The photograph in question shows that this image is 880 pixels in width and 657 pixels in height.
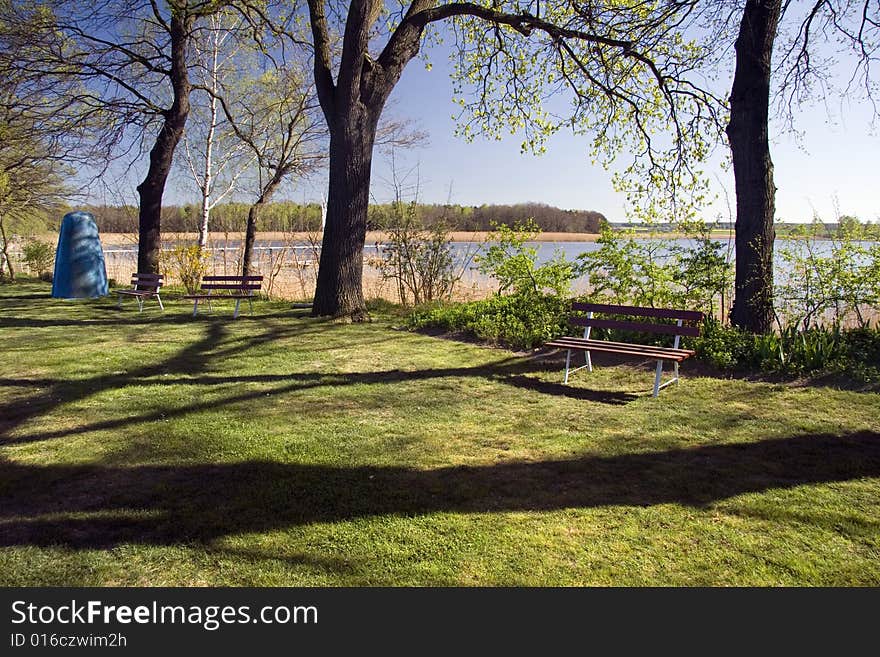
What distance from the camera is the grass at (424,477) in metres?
2.92

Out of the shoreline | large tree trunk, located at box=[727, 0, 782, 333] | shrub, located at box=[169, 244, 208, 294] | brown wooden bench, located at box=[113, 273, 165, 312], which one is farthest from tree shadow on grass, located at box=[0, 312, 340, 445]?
shrub, located at box=[169, 244, 208, 294]

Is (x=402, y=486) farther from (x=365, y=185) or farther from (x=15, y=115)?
(x=15, y=115)

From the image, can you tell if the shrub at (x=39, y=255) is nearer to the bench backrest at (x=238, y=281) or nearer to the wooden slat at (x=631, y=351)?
the bench backrest at (x=238, y=281)

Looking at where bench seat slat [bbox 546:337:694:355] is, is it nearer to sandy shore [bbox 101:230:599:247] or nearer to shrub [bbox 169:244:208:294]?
sandy shore [bbox 101:230:599:247]

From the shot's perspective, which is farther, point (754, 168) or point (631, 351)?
→ point (754, 168)

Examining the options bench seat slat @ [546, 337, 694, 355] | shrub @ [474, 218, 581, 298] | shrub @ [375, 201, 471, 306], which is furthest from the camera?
shrub @ [375, 201, 471, 306]

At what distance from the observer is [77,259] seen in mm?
14695

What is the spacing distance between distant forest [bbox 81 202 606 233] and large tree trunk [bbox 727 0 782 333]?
2006 millimetres

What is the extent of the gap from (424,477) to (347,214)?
7.70 m

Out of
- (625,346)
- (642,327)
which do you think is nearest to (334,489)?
(625,346)

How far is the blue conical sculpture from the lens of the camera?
14305 millimetres

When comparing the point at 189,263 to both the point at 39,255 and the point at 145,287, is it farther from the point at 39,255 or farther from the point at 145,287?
the point at 39,255

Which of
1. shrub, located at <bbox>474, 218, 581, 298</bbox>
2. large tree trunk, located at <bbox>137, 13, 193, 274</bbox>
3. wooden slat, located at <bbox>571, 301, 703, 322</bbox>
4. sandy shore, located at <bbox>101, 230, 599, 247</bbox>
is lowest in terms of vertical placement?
wooden slat, located at <bbox>571, 301, 703, 322</bbox>

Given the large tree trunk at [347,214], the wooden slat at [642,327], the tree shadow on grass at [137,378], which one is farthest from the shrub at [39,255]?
the wooden slat at [642,327]
